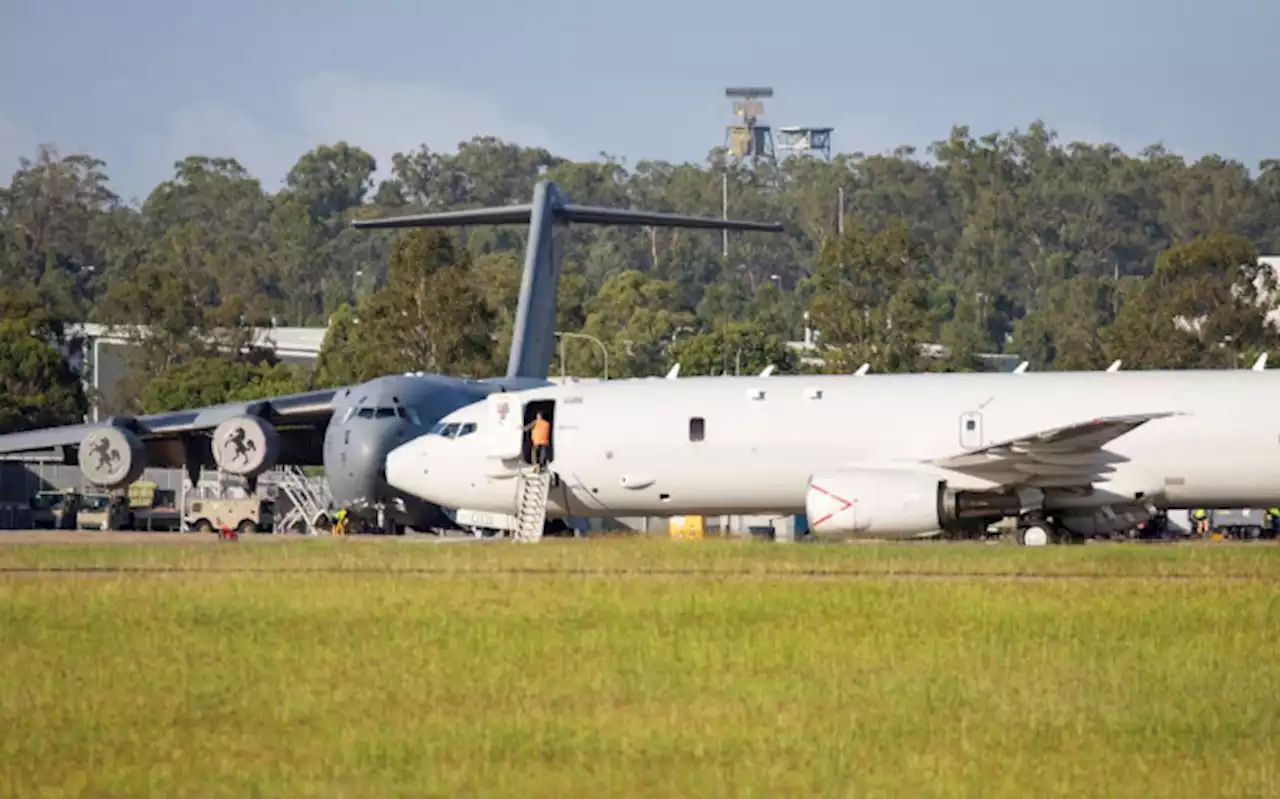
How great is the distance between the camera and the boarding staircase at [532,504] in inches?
1369

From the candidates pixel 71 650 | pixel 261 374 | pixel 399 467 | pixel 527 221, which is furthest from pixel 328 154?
pixel 71 650

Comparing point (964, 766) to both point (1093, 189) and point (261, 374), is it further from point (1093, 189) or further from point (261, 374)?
point (1093, 189)

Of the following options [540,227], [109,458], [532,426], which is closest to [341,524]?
[109,458]

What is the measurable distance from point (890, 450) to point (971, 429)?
120cm

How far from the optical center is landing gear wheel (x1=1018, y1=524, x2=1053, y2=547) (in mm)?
33281

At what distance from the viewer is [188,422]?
50.2 meters

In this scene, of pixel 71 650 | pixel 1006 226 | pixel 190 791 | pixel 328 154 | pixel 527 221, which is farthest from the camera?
pixel 328 154

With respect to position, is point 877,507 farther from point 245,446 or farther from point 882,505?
point 245,446

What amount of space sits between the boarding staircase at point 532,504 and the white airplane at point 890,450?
0.28 metres

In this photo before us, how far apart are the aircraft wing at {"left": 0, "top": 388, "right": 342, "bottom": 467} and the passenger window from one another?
52.2 ft

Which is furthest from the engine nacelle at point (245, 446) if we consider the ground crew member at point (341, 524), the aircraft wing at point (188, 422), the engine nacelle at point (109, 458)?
the ground crew member at point (341, 524)

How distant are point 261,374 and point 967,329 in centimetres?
4287

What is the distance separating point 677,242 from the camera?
591 feet

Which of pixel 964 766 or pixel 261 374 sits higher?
pixel 261 374
